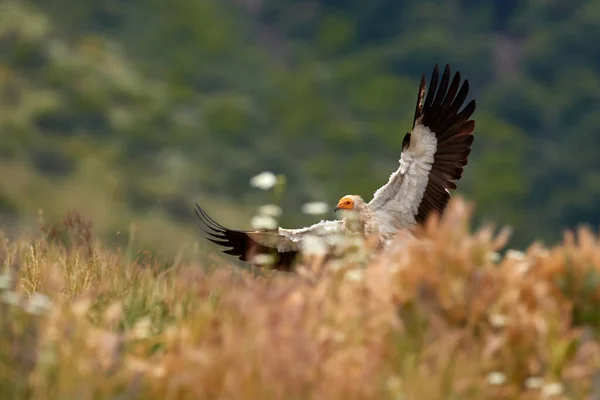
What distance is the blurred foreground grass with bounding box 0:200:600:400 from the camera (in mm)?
5711

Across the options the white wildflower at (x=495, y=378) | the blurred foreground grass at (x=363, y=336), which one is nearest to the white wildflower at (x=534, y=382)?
the blurred foreground grass at (x=363, y=336)

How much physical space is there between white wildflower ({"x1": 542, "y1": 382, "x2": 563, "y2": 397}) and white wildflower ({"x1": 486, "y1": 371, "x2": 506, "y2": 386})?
203 mm

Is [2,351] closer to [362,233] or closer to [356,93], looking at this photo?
[362,233]

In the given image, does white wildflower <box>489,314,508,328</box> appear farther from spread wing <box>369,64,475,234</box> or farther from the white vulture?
spread wing <box>369,64,475,234</box>

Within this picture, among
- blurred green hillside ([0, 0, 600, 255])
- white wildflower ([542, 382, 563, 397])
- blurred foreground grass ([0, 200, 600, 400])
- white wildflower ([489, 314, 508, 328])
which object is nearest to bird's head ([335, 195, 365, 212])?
blurred foreground grass ([0, 200, 600, 400])

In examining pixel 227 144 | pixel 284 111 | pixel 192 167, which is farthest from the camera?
pixel 284 111

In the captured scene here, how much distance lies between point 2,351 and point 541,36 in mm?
85857

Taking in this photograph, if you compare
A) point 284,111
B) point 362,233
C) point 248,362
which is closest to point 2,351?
point 248,362

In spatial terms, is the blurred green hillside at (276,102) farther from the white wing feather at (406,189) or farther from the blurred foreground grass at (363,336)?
the blurred foreground grass at (363,336)

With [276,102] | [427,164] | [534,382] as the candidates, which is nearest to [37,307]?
[534,382]

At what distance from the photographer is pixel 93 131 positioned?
77.6m

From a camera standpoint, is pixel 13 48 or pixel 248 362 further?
pixel 13 48

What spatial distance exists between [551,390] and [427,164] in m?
5.36

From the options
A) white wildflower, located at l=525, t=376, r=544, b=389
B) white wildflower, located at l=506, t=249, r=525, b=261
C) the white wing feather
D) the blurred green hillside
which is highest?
the blurred green hillside
